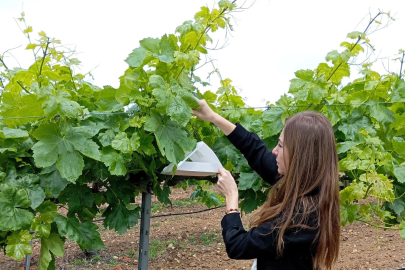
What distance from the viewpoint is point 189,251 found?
16.3 feet

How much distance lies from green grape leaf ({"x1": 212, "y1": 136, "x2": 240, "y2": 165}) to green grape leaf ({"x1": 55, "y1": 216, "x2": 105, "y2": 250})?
0.74m

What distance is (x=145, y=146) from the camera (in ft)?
5.64

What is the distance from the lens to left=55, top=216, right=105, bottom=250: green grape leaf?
5.66 feet

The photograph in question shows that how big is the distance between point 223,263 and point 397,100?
2986 millimetres

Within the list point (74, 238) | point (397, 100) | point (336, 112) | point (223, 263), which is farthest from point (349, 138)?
point (223, 263)

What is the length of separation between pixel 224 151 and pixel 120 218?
64 cm

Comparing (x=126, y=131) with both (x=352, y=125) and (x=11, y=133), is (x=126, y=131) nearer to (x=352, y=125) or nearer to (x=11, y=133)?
(x=11, y=133)

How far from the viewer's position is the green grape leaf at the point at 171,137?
1620 mm

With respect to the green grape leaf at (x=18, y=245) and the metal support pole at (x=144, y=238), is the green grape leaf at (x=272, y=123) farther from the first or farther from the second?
the green grape leaf at (x=18, y=245)

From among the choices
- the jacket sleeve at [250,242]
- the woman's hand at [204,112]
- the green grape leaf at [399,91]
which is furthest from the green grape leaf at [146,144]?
the green grape leaf at [399,91]

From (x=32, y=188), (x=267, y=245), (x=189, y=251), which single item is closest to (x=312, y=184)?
(x=267, y=245)

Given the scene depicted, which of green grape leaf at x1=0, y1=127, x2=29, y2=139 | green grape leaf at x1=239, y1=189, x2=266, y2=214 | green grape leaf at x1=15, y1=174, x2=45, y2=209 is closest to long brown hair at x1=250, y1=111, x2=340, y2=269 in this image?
green grape leaf at x1=239, y1=189, x2=266, y2=214

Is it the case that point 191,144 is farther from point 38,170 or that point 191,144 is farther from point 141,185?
point 38,170

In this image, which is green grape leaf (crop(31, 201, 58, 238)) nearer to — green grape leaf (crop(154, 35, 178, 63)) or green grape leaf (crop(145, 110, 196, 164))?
green grape leaf (crop(145, 110, 196, 164))
